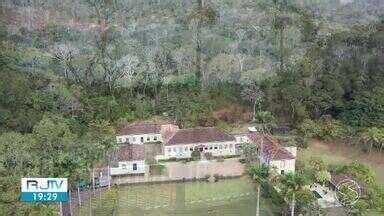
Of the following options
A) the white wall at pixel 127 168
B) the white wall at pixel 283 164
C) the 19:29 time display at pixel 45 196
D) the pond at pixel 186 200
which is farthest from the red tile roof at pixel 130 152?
the 19:29 time display at pixel 45 196

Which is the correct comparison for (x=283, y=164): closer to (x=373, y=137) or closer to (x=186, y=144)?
(x=186, y=144)

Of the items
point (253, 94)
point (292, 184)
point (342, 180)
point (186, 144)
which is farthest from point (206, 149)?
point (292, 184)

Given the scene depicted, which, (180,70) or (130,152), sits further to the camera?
Answer: (180,70)

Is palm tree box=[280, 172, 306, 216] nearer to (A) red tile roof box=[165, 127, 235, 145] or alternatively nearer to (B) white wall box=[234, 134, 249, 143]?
(A) red tile roof box=[165, 127, 235, 145]

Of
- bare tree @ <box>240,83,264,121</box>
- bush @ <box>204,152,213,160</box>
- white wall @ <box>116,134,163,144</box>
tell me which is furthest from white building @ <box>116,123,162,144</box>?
bare tree @ <box>240,83,264,121</box>

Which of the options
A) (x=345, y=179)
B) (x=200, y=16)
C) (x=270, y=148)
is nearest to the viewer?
(x=345, y=179)

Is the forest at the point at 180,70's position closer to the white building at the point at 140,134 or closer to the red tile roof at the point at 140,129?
the white building at the point at 140,134

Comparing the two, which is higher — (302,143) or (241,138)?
(241,138)
